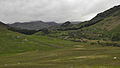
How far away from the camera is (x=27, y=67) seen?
56.3 m

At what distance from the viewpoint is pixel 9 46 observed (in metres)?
186

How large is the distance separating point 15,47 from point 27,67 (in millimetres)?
132656

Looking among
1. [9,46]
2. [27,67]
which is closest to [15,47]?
[9,46]

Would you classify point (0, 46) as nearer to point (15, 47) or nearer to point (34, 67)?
point (15, 47)

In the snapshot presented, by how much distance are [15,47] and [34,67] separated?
13350cm

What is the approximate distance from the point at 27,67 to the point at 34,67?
7.95ft

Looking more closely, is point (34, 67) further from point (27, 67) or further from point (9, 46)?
point (9, 46)

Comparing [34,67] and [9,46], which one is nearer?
[34,67]

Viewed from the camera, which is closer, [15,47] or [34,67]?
[34,67]

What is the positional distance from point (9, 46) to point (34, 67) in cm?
13802

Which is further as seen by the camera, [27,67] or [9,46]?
[9,46]

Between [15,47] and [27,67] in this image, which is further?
[15,47]

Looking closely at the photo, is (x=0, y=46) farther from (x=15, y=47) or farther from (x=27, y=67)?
(x=27, y=67)

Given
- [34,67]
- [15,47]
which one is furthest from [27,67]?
[15,47]
